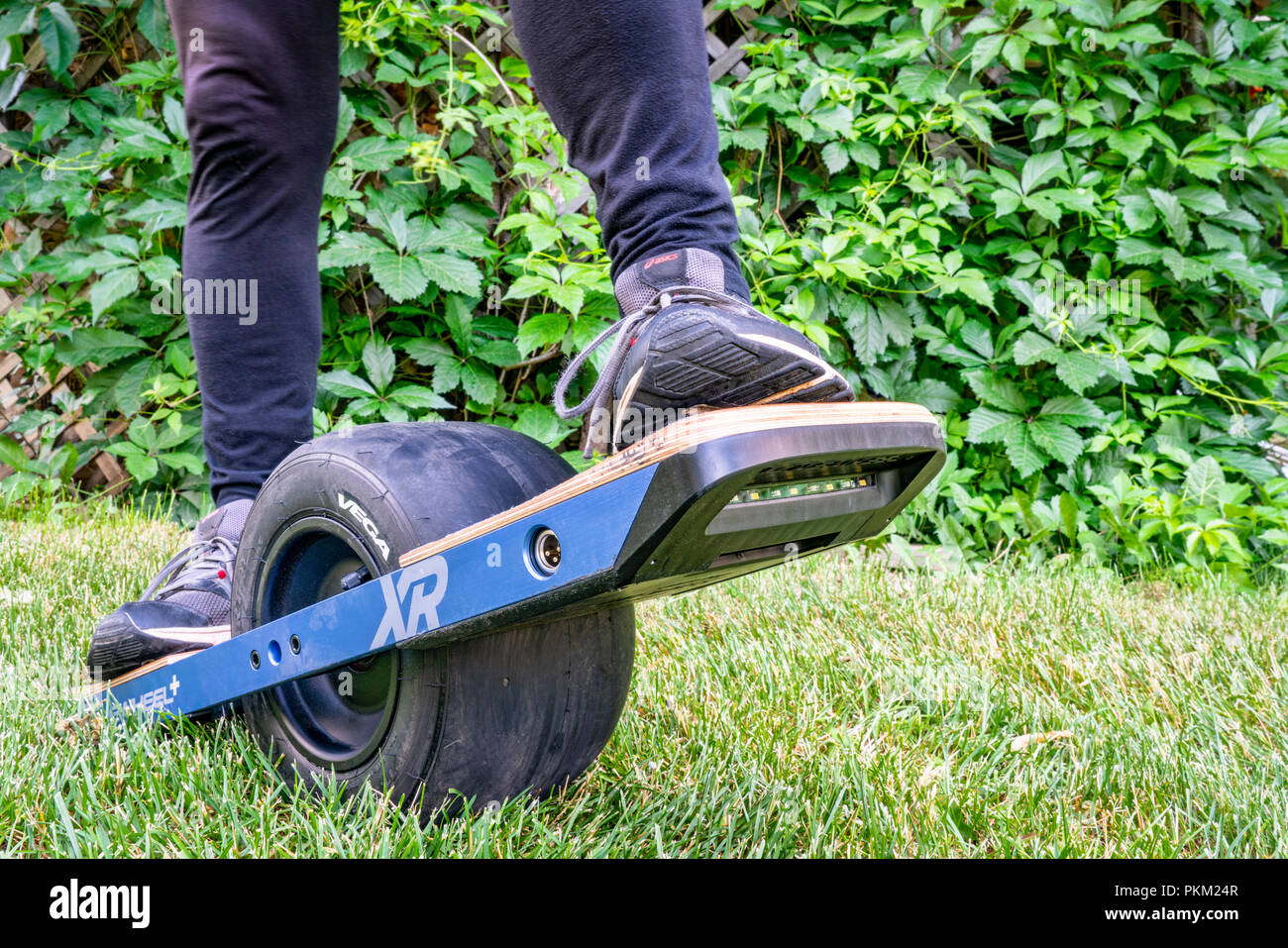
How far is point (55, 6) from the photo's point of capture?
9.20 feet

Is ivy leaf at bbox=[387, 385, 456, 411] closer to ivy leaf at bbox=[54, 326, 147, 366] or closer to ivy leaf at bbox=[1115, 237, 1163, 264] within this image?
ivy leaf at bbox=[54, 326, 147, 366]

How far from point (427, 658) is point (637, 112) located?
1.79ft

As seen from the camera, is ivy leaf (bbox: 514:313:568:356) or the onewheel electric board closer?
the onewheel electric board

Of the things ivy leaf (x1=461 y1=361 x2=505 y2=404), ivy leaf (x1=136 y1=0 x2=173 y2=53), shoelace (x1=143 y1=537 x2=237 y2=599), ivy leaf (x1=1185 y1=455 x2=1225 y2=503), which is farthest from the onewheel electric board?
ivy leaf (x1=136 y1=0 x2=173 y2=53)

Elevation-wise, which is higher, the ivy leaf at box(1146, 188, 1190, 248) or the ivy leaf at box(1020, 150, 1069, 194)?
the ivy leaf at box(1020, 150, 1069, 194)

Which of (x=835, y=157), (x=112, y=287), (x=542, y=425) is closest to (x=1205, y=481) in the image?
(x=835, y=157)

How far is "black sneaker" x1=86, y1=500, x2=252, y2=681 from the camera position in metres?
1.24

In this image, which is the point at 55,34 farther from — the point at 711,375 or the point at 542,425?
the point at 711,375

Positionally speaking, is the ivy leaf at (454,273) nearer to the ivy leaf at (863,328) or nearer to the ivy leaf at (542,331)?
the ivy leaf at (542,331)

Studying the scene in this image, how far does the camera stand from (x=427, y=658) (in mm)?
930

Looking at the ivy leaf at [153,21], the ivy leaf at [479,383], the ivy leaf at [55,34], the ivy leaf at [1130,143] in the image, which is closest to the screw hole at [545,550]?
the ivy leaf at [479,383]

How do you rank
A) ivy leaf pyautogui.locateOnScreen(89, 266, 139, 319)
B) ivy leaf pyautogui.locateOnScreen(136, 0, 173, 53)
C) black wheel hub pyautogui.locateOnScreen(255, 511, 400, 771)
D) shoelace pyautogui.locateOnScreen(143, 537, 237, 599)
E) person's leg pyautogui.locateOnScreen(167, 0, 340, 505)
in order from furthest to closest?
1. ivy leaf pyautogui.locateOnScreen(136, 0, 173, 53)
2. ivy leaf pyautogui.locateOnScreen(89, 266, 139, 319)
3. shoelace pyautogui.locateOnScreen(143, 537, 237, 599)
4. person's leg pyautogui.locateOnScreen(167, 0, 340, 505)
5. black wheel hub pyautogui.locateOnScreen(255, 511, 400, 771)

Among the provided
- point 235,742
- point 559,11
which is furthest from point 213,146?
point 235,742

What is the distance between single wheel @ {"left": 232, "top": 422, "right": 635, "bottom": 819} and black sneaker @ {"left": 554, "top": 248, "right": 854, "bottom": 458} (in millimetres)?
189
